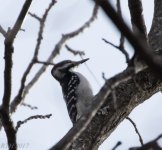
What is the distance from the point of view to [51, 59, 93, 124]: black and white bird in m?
6.02

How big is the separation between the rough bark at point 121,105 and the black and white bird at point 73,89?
7.23 feet

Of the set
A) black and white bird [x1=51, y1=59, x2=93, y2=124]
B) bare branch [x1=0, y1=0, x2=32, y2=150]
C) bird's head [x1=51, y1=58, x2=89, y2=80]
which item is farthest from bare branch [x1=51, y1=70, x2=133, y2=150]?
bird's head [x1=51, y1=58, x2=89, y2=80]

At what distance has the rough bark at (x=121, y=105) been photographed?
3180 millimetres

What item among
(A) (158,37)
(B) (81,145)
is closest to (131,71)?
(B) (81,145)

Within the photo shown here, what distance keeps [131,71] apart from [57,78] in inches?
205

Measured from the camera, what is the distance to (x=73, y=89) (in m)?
6.32

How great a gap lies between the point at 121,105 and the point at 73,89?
2.96m

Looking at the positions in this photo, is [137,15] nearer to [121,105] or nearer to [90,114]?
[121,105]

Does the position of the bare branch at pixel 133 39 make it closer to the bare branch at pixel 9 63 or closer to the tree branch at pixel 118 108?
the bare branch at pixel 9 63

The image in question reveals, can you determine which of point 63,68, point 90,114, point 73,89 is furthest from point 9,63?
point 63,68

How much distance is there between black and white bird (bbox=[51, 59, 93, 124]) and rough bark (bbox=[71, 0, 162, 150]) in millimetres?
2205

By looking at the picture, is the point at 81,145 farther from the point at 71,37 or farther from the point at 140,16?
the point at 71,37

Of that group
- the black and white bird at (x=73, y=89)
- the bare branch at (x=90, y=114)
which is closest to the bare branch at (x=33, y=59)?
the bare branch at (x=90, y=114)

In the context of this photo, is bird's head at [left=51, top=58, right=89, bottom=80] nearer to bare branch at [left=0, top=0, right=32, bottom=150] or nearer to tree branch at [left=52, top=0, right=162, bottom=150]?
tree branch at [left=52, top=0, right=162, bottom=150]
